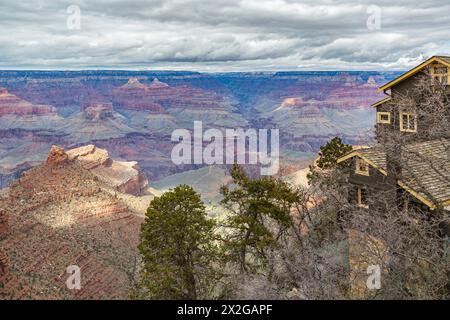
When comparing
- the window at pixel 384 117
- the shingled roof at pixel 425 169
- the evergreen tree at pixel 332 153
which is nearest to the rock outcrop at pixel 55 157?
the evergreen tree at pixel 332 153

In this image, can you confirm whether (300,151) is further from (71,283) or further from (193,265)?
(193,265)

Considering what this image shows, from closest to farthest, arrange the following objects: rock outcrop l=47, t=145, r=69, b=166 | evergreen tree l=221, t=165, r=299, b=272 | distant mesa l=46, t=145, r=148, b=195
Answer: evergreen tree l=221, t=165, r=299, b=272 → rock outcrop l=47, t=145, r=69, b=166 → distant mesa l=46, t=145, r=148, b=195

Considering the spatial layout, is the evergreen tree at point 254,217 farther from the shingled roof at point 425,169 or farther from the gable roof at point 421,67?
the gable roof at point 421,67

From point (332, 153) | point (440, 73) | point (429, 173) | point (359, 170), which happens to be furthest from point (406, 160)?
point (332, 153)

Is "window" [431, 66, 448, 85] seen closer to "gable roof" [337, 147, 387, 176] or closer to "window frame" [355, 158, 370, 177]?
"gable roof" [337, 147, 387, 176]

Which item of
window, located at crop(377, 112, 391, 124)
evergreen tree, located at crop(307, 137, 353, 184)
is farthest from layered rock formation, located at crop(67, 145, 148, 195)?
window, located at crop(377, 112, 391, 124)

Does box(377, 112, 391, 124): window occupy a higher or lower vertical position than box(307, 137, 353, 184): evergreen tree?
higher

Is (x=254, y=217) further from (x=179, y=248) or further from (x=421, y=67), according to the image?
(x=421, y=67)
